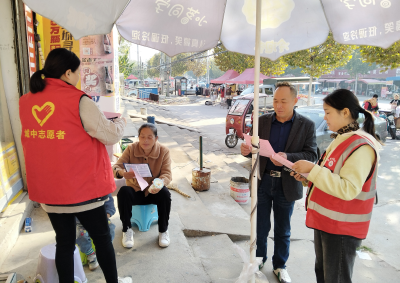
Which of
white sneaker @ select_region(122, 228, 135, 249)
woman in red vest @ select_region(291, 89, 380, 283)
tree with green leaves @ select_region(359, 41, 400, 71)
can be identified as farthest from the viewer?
tree with green leaves @ select_region(359, 41, 400, 71)

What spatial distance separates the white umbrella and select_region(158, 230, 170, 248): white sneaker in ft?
3.24

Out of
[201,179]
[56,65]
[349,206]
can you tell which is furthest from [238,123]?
[56,65]

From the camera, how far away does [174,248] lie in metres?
2.87

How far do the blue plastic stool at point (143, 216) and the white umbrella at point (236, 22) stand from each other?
1.34 meters

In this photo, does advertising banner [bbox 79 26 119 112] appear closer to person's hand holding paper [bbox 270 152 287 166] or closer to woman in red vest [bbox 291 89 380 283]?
person's hand holding paper [bbox 270 152 287 166]

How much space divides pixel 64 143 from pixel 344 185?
5.37 ft

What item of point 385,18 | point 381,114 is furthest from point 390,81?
point 385,18

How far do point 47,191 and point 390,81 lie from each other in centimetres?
4541

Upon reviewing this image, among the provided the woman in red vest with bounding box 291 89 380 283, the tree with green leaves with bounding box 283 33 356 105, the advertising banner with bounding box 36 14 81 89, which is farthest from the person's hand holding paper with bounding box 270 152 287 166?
the tree with green leaves with bounding box 283 33 356 105

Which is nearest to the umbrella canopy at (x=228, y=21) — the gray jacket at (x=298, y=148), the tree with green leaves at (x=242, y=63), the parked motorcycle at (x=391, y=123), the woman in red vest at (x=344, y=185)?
the gray jacket at (x=298, y=148)

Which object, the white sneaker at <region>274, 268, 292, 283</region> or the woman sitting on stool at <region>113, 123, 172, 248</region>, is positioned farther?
the woman sitting on stool at <region>113, 123, 172, 248</region>

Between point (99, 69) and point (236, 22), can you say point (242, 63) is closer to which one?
point (99, 69)

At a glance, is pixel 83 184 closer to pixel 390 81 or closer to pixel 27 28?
pixel 27 28

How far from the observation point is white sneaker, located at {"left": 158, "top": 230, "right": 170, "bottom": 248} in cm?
284
